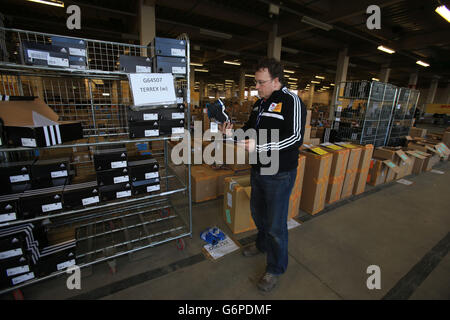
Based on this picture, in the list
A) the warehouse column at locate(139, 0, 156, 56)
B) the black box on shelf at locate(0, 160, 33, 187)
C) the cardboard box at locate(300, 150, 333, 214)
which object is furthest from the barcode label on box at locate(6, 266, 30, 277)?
the warehouse column at locate(139, 0, 156, 56)

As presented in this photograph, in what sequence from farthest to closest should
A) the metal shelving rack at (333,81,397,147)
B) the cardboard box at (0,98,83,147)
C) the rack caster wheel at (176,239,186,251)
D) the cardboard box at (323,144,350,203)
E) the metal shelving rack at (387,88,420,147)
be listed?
1. the metal shelving rack at (387,88,420,147)
2. the metal shelving rack at (333,81,397,147)
3. the cardboard box at (323,144,350,203)
4. the rack caster wheel at (176,239,186,251)
5. the cardboard box at (0,98,83,147)

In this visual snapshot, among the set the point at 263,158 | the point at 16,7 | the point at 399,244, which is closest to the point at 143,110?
the point at 263,158

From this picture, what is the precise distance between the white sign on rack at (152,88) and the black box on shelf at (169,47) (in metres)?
0.24

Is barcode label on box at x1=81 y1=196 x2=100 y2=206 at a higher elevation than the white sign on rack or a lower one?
lower

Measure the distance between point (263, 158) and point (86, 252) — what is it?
1.82 meters

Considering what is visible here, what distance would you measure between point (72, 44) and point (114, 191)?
113 centimetres

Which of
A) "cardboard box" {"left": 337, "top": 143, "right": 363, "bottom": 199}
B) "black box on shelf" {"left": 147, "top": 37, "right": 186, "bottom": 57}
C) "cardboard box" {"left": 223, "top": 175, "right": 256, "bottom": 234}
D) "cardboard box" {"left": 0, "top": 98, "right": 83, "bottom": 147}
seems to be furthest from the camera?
"cardboard box" {"left": 337, "top": 143, "right": 363, "bottom": 199}

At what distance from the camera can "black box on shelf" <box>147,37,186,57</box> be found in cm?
Answer: 172

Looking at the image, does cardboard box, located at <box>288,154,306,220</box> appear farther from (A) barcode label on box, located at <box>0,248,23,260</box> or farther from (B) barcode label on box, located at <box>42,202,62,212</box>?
(A) barcode label on box, located at <box>0,248,23,260</box>

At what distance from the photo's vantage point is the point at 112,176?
5.57 ft

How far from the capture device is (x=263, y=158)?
1.52 meters

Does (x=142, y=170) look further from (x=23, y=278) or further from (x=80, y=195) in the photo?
(x=23, y=278)

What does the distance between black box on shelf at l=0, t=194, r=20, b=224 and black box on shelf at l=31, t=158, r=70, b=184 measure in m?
0.17

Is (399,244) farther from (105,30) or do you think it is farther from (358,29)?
(105,30)
